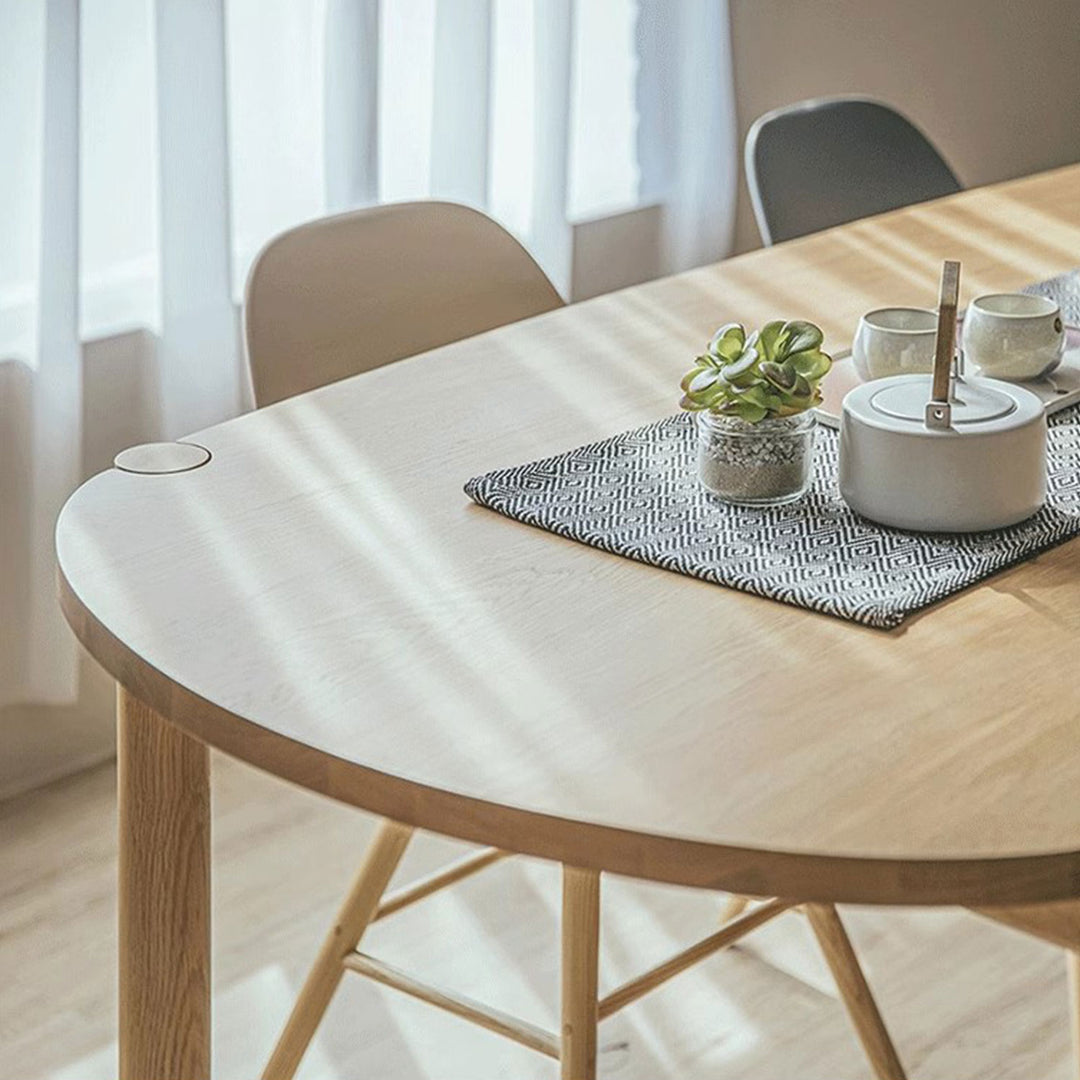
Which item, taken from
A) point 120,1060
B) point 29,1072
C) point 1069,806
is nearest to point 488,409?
point 120,1060

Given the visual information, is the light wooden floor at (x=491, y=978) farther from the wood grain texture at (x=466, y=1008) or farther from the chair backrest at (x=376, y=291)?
the chair backrest at (x=376, y=291)

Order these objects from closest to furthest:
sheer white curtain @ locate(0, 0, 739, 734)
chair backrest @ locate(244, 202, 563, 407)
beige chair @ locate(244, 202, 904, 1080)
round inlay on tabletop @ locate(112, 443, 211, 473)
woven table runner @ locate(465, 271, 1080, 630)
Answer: woven table runner @ locate(465, 271, 1080, 630)
round inlay on tabletop @ locate(112, 443, 211, 473)
beige chair @ locate(244, 202, 904, 1080)
chair backrest @ locate(244, 202, 563, 407)
sheer white curtain @ locate(0, 0, 739, 734)

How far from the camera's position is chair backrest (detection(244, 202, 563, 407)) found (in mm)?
1719

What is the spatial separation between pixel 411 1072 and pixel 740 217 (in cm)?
183

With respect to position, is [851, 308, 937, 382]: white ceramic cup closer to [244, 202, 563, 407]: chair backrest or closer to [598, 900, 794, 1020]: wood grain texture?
[598, 900, 794, 1020]: wood grain texture

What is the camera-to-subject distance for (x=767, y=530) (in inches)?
46.4

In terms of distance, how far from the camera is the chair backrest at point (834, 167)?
230cm

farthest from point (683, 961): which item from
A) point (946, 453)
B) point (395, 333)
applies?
point (395, 333)

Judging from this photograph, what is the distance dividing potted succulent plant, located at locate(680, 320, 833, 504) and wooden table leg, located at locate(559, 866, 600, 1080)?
1.24 ft

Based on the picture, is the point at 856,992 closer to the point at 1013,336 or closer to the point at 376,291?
the point at 1013,336

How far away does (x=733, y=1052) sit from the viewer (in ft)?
5.99

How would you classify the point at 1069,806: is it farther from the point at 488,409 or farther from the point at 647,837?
the point at 488,409

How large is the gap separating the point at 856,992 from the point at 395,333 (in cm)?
78

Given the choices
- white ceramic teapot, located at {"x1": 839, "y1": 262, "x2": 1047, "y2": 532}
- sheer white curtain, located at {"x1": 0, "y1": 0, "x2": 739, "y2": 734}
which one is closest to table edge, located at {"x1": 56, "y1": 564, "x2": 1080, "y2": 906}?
white ceramic teapot, located at {"x1": 839, "y1": 262, "x2": 1047, "y2": 532}
